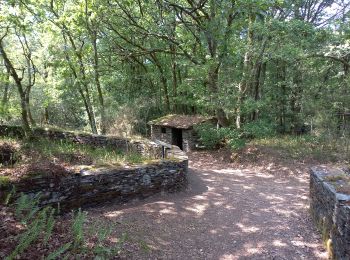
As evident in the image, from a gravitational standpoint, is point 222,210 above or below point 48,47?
below

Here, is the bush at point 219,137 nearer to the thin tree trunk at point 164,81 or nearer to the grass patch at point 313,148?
the grass patch at point 313,148

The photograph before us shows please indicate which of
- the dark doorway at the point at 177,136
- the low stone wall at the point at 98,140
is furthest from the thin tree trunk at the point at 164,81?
the low stone wall at the point at 98,140

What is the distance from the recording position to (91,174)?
231 inches

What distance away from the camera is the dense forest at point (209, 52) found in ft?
33.0

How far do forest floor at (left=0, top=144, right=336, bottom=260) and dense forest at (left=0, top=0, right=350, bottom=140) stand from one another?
188 inches

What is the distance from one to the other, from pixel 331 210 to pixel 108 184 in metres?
4.47

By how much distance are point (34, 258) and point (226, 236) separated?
3.35m

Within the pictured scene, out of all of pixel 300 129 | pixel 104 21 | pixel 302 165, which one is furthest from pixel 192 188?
pixel 300 129

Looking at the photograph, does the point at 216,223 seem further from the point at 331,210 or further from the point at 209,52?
the point at 209,52

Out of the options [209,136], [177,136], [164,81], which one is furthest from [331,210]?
[164,81]

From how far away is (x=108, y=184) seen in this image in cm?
607

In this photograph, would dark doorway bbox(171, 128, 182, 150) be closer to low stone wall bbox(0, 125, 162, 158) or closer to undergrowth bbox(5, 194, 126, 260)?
low stone wall bbox(0, 125, 162, 158)

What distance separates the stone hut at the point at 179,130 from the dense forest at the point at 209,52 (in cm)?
148

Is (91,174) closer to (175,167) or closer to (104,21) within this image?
(175,167)
